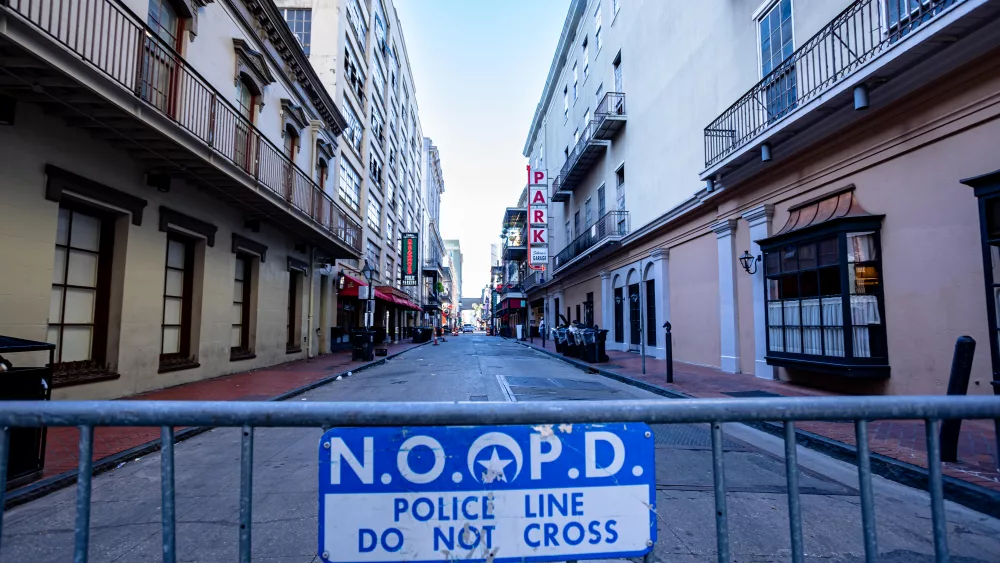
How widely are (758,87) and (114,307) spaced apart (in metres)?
13.7

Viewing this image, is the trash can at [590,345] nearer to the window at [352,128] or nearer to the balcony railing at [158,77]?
the balcony railing at [158,77]

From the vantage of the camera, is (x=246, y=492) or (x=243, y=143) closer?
(x=246, y=492)

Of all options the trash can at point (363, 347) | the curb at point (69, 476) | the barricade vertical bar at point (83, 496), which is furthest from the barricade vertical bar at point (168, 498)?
the trash can at point (363, 347)

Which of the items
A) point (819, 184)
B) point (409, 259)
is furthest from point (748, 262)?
point (409, 259)

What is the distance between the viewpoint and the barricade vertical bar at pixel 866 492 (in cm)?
159

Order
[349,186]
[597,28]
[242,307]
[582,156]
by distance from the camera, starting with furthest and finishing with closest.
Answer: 1. [582,156]
2. [597,28]
3. [349,186]
4. [242,307]

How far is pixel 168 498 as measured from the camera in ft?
5.32

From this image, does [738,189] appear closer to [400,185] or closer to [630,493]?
[630,493]

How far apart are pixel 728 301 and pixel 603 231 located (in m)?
9.83

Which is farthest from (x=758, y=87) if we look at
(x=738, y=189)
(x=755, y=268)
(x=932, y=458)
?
(x=932, y=458)

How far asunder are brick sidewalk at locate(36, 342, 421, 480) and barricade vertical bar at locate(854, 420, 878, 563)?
9.81 feet

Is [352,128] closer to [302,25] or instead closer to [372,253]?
[302,25]

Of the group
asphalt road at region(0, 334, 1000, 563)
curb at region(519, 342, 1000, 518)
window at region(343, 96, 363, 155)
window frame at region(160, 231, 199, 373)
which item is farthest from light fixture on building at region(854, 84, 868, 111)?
window at region(343, 96, 363, 155)

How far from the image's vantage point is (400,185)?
37469 millimetres
